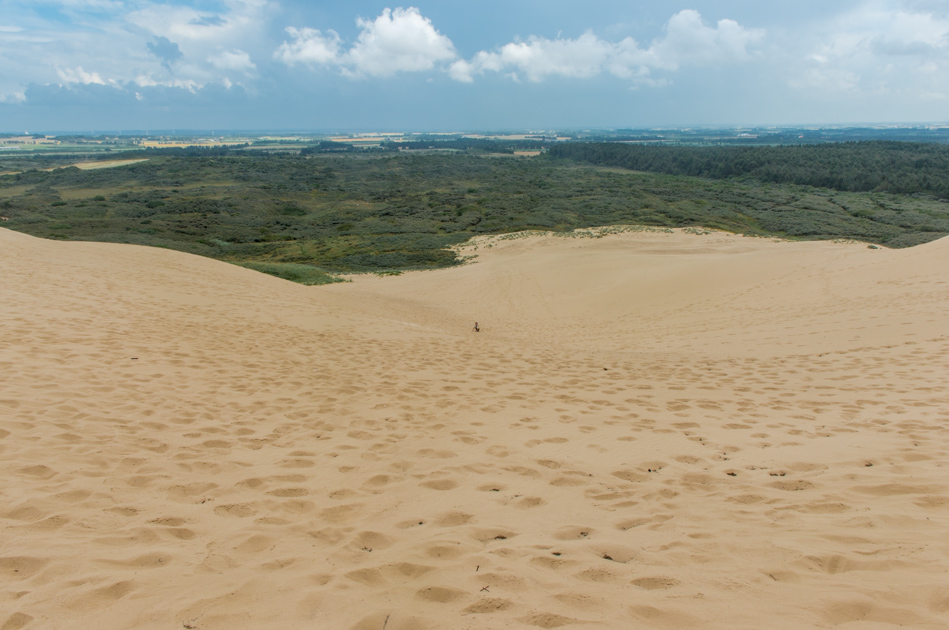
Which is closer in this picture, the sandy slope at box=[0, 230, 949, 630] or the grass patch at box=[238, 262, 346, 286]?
the sandy slope at box=[0, 230, 949, 630]

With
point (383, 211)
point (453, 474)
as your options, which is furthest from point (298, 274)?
point (383, 211)

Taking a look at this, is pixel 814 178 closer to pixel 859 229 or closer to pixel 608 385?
pixel 859 229

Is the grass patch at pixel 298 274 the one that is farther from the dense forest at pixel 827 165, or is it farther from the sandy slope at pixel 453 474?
the dense forest at pixel 827 165

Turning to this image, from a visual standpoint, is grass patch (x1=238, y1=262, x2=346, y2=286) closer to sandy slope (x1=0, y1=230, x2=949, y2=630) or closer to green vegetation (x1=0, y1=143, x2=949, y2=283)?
green vegetation (x1=0, y1=143, x2=949, y2=283)

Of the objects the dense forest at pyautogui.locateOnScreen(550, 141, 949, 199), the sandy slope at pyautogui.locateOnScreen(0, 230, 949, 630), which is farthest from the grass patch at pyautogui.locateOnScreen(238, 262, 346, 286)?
the dense forest at pyautogui.locateOnScreen(550, 141, 949, 199)

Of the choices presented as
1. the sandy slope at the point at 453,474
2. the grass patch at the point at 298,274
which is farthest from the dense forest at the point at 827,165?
the grass patch at the point at 298,274

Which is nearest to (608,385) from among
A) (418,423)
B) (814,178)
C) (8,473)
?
(418,423)
